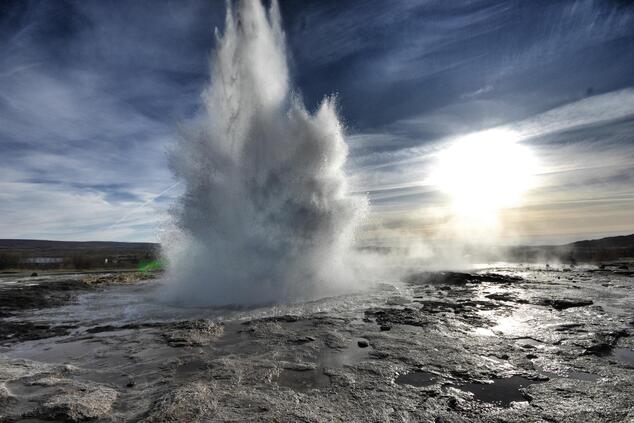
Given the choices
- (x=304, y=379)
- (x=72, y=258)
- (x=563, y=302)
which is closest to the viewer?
(x=304, y=379)

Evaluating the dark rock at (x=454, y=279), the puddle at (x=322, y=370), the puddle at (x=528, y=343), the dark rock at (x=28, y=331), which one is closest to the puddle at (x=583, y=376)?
the puddle at (x=528, y=343)

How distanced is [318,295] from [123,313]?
756 cm

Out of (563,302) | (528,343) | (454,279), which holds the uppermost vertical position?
(454,279)

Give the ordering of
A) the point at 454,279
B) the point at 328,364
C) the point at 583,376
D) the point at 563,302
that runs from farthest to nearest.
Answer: the point at 454,279 < the point at 563,302 < the point at 328,364 < the point at 583,376

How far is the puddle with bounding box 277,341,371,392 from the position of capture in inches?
219

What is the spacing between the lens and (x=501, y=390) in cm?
518

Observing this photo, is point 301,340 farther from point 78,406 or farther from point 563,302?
point 563,302

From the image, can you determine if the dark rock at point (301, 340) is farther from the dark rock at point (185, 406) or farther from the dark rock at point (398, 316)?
the dark rock at point (185, 406)

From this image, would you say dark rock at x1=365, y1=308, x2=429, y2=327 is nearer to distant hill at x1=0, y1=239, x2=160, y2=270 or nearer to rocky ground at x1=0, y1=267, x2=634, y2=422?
rocky ground at x1=0, y1=267, x2=634, y2=422

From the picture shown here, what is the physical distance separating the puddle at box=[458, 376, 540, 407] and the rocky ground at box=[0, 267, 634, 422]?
3 cm

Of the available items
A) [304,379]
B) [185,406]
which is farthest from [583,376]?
[185,406]

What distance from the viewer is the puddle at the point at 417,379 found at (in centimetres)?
552

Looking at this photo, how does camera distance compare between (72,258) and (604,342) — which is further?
(72,258)

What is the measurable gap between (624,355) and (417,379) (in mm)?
4550
